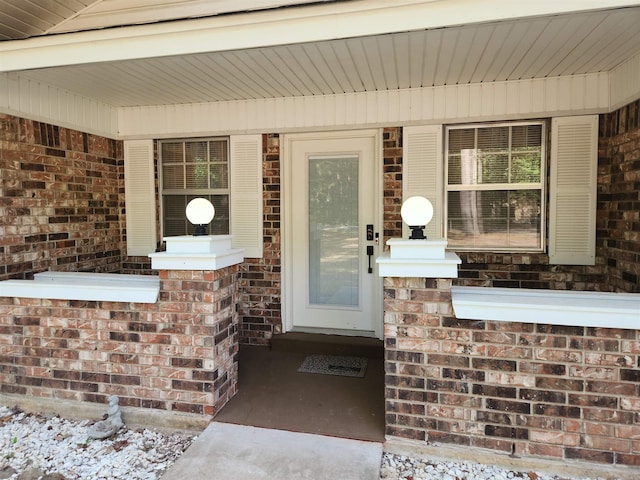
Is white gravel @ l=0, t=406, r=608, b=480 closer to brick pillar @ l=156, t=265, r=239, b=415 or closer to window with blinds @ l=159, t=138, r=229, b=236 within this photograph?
brick pillar @ l=156, t=265, r=239, b=415

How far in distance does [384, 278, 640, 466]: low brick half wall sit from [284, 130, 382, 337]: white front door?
1.60 meters

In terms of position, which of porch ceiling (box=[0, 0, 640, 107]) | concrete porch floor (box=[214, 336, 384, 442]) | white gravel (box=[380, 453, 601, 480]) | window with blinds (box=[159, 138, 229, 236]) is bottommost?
white gravel (box=[380, 453, 601, 480])

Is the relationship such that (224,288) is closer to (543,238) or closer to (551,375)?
(551,375)

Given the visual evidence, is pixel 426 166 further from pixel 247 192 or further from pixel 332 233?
pixel 247 192

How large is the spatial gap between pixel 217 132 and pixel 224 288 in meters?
2.01

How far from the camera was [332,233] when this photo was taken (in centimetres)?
427

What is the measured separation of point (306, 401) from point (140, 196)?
9.45 ft

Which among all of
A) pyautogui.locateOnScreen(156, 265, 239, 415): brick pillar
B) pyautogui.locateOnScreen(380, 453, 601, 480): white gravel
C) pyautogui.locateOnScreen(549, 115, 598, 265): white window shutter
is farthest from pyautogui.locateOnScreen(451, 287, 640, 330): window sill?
pyautogui.locateOnScreen(156, 265, 239, 415): brick pillar

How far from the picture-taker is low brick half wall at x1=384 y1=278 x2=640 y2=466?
2271mm

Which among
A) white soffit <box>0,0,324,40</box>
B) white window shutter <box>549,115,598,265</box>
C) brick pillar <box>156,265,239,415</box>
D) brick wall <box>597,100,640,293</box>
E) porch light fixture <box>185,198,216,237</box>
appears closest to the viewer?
brick pillar <box>156,265,239,415</box>

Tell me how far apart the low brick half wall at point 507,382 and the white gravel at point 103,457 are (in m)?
0.16

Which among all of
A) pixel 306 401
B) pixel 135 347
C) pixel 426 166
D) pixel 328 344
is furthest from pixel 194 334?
pixel 426 166

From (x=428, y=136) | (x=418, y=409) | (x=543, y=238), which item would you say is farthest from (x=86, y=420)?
(x=543, y=238)

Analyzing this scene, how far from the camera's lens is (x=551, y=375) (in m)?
2.34
